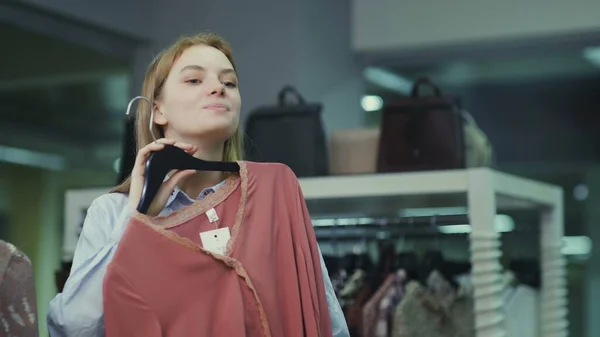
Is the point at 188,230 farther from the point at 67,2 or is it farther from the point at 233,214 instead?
the point at 67,2

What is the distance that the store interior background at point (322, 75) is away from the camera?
168 inches

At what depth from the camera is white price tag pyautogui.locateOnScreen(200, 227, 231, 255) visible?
163 cm

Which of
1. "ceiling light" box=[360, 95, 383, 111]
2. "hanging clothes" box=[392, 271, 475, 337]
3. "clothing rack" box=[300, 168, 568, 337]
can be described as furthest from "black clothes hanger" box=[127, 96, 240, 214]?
"ceiling light" box=[360, 95, 383, 111]

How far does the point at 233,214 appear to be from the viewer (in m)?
1.67

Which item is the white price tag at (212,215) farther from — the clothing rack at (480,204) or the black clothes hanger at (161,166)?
the clothing rack at (480,204)

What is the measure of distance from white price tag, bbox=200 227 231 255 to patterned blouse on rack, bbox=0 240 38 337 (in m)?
0.33

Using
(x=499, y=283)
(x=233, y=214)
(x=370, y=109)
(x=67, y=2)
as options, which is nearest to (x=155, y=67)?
(x=233, y=214)

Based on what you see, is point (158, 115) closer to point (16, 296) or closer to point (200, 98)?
point (200, 98)

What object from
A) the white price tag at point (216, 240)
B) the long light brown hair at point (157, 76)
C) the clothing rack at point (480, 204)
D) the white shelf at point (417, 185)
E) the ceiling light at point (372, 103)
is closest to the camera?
the white price tag at point (216, 240)

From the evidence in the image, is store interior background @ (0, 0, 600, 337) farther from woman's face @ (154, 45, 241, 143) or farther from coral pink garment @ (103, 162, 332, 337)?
coral pink garment @ (103, 162, 332, 337)

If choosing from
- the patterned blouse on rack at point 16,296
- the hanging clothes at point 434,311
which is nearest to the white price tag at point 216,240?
the patterned blouse on rack at point 16,296

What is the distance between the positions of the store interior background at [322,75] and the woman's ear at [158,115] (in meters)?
2.46

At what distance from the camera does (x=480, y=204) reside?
2.68 m

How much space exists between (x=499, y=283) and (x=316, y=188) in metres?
0.63
